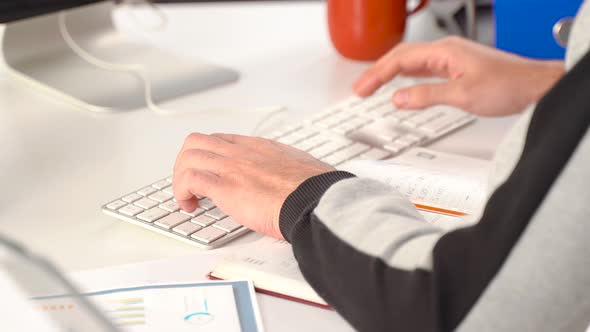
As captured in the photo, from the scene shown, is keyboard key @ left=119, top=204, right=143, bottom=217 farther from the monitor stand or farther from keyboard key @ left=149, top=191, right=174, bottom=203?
the monitor stand

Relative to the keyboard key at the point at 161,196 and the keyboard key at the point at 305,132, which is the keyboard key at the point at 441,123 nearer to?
the keyboard key at the point at 305,132

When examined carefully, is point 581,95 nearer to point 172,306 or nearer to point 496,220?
point 496,220

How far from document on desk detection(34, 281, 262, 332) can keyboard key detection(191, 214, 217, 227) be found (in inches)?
4.3

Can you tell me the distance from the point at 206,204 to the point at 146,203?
6 cm

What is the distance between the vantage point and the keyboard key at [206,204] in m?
0.88

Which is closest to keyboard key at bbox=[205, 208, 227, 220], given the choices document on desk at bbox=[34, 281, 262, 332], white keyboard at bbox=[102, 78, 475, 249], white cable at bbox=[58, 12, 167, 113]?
white keyboard at bbox=[102, 78, 475, 249]

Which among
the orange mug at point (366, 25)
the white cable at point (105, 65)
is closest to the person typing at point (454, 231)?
the white cable at point (105, 65)

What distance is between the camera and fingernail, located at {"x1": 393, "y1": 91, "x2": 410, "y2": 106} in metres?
1.09

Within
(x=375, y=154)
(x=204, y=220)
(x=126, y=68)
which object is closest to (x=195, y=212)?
(x=204, y=220)

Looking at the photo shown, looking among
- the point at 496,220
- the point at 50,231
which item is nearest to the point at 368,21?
the point at 50,231

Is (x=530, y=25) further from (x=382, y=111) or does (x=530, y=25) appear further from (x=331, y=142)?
(x=331, y=142)

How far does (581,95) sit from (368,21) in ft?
2.56

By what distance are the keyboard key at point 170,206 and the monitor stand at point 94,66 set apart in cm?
32

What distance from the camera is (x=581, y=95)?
578mm
